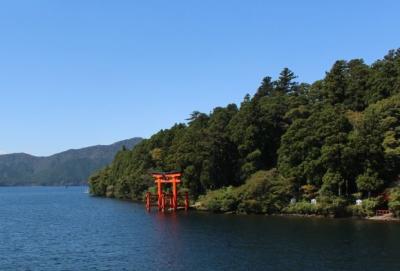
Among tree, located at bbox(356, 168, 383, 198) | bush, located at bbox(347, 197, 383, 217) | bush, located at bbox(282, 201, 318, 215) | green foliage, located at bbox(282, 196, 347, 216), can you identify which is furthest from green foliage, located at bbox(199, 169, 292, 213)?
tree, located at bbox(356, 168, 383, 198)

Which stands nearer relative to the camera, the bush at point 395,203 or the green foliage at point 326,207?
the bush at point 395,203

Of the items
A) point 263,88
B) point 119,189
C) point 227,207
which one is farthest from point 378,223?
point 119,189

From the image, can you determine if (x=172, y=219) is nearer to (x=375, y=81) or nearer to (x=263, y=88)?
(x=375, y=81)

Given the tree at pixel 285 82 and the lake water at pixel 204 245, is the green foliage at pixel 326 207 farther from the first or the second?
the tree at pixel 285 82

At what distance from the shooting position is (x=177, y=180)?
92.9 meters

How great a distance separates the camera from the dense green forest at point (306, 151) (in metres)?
74.3

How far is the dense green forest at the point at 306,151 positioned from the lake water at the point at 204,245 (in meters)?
7.45

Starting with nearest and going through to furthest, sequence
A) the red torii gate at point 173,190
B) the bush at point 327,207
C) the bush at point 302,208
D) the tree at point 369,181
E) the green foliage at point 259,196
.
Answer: the tree at point 369,181 < the bush at point 327,207 < the bush at point 302,208 < the green foliage at point 259,196 < the red torii gate at point 173,190

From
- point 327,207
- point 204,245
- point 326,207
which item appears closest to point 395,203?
point 327,207

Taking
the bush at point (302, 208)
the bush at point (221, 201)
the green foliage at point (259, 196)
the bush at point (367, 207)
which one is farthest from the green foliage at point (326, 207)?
the bush at point (221, 201)

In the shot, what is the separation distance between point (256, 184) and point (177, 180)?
56.9 feet

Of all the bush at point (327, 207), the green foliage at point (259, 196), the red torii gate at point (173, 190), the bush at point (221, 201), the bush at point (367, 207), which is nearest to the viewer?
the bush at point (367, 207)

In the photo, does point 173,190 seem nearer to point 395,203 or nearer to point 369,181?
point 369,181

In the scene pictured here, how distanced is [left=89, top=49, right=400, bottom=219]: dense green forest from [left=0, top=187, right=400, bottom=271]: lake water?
293 inches
